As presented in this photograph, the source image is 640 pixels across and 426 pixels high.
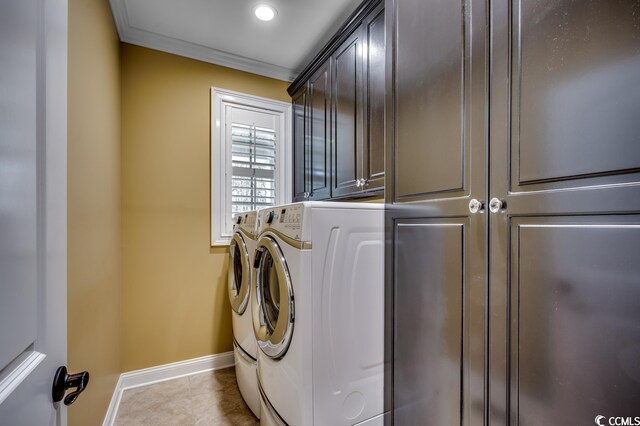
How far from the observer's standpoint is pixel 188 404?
1.89 meters

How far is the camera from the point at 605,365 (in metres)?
0.65

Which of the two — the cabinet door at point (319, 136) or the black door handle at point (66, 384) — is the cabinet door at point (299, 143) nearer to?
the cabinet door at point (319, 136)

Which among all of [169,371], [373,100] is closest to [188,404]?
[169,371]

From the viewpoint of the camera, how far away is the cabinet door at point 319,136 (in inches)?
81.9

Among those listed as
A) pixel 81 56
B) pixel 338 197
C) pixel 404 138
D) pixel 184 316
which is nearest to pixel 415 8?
pixel 404 138

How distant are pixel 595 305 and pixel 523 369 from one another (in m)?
0.27

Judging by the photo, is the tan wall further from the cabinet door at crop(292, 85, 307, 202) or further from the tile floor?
the cabinet door at crop(292, 85, 307, 202)

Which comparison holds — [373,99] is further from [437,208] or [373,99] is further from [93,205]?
[93,205]

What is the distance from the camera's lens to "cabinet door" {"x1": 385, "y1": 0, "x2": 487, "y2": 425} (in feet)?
3.00

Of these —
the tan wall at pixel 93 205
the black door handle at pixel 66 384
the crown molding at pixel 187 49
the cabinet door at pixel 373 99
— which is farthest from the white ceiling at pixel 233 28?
the black door handle at pixel 66 384

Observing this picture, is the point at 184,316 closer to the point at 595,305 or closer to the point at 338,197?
the point at 338,197

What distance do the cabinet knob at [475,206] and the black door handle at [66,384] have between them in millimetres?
1098

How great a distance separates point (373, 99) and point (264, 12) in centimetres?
104

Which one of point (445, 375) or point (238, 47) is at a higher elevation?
point (238, 47)
